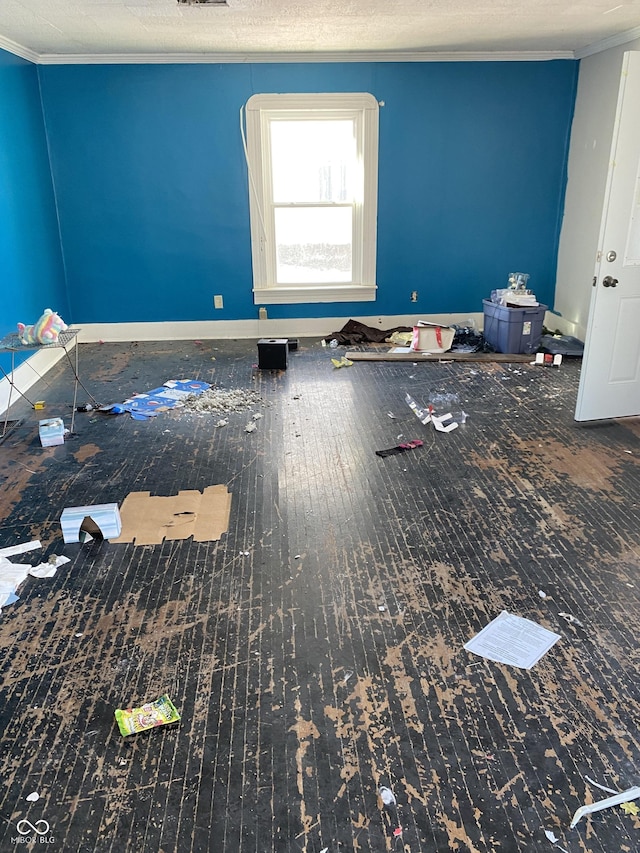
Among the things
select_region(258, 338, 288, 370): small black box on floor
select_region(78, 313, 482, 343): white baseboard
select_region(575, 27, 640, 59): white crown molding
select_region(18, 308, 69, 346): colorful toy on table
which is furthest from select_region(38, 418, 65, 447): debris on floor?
select_region(575, 27, 640, 59): white crown molding

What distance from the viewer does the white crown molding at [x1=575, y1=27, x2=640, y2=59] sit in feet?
16.2

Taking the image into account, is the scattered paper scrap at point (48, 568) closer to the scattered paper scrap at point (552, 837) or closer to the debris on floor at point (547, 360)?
the scattered paper scrap at point (552, 837)

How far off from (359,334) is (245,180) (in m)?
1.80

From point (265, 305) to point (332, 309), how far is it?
0.68m

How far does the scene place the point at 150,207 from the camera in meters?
6.13

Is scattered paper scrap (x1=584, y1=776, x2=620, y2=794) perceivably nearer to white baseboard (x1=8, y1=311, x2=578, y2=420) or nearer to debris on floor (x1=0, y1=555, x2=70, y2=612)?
debris on floor (x1=0, y1=555, x2=70, y2=612)

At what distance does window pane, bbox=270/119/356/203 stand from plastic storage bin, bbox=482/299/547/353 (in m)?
1.84

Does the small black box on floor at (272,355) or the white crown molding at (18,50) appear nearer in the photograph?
the white crown molding at (18,50)

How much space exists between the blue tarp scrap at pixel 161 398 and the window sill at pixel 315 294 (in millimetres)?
1546

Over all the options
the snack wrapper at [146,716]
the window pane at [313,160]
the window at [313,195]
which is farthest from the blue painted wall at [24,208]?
the snack wrapper at [146,716]

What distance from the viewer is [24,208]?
5.31 meters

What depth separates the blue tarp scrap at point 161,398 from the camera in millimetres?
4602

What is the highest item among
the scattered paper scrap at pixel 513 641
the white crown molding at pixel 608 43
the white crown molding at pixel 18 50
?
the white crown molding at pixel 608 43

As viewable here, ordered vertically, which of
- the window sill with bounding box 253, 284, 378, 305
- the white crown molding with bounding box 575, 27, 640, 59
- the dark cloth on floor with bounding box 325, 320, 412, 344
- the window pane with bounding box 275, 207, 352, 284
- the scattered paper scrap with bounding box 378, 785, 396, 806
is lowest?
the scattered paper scrap with bounding box 378, 785, 396, 806
